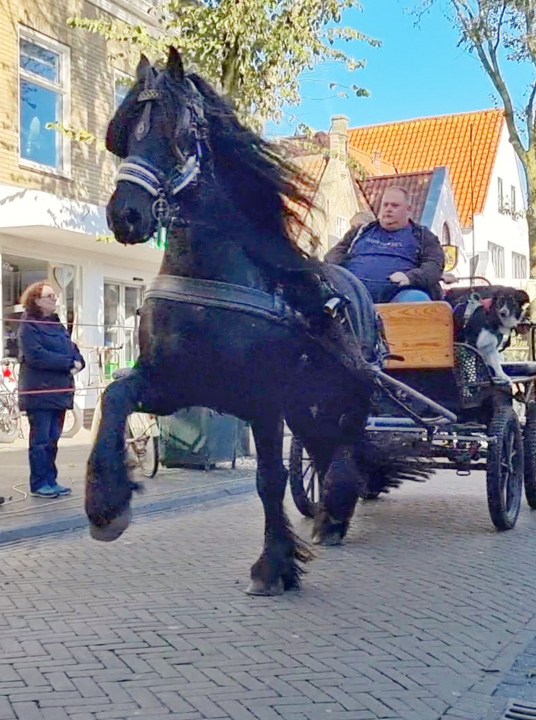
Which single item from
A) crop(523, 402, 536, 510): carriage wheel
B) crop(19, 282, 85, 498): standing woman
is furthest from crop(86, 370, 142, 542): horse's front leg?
crop(523, 402, 536, 510): carriage wheel

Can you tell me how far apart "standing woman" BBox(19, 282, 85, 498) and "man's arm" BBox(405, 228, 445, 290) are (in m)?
3.40

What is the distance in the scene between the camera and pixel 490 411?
782 cm

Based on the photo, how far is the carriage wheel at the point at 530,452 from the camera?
336 inches

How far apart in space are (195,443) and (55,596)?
18.5 feet

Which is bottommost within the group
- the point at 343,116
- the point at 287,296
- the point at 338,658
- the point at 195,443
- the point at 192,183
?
the point at 338,658

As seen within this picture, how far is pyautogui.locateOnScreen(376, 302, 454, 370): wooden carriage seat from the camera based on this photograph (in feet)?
23.3

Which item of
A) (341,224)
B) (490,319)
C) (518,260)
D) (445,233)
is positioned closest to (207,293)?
(490,319)

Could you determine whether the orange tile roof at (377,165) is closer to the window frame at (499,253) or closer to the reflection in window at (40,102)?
the window frame at (499,253)

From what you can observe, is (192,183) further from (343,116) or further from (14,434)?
(343,116)

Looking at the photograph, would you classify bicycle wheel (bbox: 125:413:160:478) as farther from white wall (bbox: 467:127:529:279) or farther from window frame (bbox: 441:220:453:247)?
white wall (bbox: 467:127:529:279)

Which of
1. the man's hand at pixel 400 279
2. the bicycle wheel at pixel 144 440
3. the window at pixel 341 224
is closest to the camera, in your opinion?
the man's hand at pixel 400 279

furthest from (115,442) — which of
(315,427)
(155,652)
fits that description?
(315,427)

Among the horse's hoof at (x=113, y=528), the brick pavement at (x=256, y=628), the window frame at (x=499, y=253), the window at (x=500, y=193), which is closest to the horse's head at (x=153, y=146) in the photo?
the horse's hoof at (x=113, y=528)

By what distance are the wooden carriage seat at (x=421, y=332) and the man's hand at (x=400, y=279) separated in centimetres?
20
